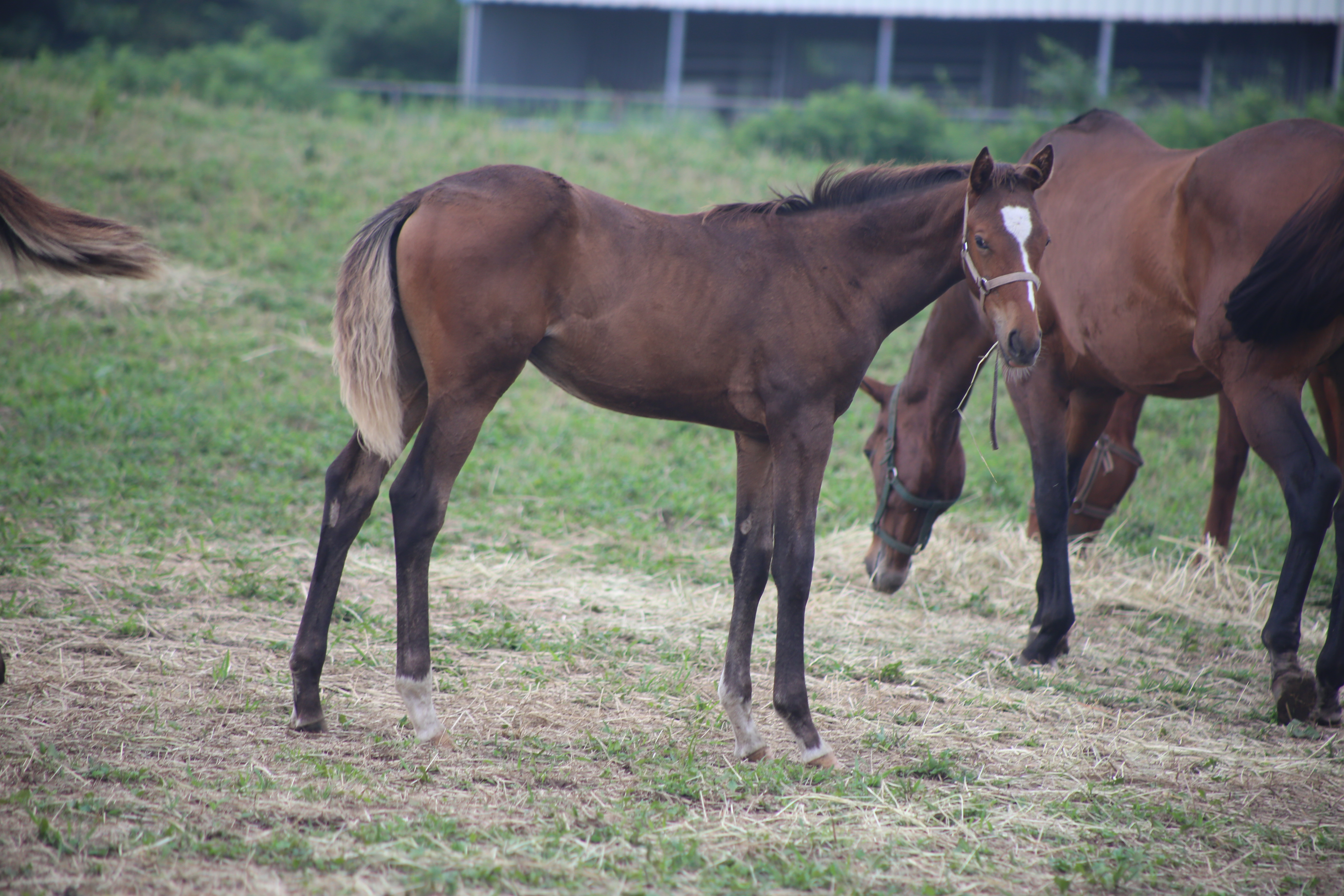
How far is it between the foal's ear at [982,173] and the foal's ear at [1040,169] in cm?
13

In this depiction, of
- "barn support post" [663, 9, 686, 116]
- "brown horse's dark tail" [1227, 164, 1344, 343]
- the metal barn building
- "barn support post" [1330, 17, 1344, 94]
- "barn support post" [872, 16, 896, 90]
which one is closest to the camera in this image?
"brown horse's dark tail" [1227, 164, 1344, 343]

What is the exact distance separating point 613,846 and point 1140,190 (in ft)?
13.1

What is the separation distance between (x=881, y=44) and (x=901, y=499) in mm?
16864

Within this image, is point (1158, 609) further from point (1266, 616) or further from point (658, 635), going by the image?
point (658, 635)

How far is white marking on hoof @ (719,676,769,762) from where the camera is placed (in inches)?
139

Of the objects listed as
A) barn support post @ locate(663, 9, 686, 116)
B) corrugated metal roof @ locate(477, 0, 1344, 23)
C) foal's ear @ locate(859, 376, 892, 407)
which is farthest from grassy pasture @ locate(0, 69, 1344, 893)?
barn support post @ locate(663, 9, 686, 116)

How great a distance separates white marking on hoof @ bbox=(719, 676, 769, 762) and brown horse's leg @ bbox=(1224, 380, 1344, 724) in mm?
2311

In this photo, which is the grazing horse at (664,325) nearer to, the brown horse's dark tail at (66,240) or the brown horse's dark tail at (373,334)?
the brown horse's dark tail at (373,334)

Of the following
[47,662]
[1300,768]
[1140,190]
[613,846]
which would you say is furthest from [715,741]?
[1140,190]

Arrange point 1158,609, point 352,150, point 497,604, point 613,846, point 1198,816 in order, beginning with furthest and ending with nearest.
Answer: point 352,150 → point 1158,609 → point 497,604 → point 1198,816 → point 613,846

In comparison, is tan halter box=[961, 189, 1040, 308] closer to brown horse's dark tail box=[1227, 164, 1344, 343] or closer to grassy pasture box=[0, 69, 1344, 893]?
brown horse's dark tail box=[1227, 164, 1344, 343]

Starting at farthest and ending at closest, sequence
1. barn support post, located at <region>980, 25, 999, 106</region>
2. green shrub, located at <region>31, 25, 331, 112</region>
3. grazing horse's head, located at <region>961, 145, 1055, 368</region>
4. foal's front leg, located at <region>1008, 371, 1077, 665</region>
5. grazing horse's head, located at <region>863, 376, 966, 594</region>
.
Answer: barn support post, located at <region>980, 25, 999, 106</region> → green shrub, located at <region>31, 25, 331, 112</region> → grazing horse's head, located at <region>863, 376, 966, 594</region> → foal's front leg, located at <region>1008, 371, 1077, 665</region> → grazing horse's head, located at <region>961, 145, 1055, 368</region>

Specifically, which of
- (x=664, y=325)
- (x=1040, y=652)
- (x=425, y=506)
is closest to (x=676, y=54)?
(x=1040, y=652)

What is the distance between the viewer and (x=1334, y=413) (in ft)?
19.5
